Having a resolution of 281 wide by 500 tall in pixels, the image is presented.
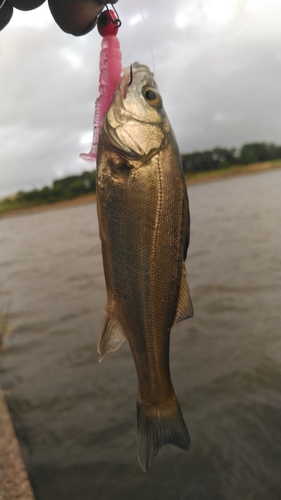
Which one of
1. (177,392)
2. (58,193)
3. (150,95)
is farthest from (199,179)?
(150,95)

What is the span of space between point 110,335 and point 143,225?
21.6 inches

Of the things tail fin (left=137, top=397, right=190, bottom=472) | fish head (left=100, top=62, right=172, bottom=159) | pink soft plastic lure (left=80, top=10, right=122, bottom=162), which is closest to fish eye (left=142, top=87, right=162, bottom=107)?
fish head (left=100, top=62, right=172, bottom=159)

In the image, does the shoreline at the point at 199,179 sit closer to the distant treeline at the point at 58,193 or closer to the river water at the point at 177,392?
the distant treeline at the point at 58,193

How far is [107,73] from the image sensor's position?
5.21 feet

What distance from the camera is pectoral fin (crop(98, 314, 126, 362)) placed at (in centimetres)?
171

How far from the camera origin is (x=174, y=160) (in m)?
1.58

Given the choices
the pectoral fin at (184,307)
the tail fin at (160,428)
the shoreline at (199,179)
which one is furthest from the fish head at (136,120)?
the shoreline at (199,179)

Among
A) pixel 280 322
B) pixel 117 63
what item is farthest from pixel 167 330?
pixel 280 322

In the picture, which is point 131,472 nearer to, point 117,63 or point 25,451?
point 25,451

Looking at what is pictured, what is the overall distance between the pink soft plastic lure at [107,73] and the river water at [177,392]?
2.44 ft

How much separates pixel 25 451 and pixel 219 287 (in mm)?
5309

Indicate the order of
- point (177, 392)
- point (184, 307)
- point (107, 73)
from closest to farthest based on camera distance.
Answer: point (107, 73) < point (184, 307) < point (177, 392)

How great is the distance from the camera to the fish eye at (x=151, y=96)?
5.42 feet

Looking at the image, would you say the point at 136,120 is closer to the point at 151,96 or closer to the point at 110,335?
the point at 151,96
